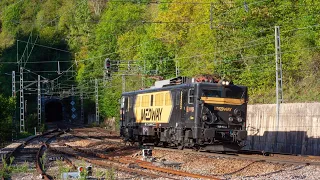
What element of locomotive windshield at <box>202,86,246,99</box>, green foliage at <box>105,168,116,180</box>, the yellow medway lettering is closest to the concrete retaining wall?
locomotive windshield at <box>202,86,246,99</box>

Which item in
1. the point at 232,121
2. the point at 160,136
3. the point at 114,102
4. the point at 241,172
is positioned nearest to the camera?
the point at 241,172

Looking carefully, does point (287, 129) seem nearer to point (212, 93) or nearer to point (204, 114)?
point (212, 93)


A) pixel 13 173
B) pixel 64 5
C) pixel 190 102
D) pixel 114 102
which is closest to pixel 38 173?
pixel 13 173

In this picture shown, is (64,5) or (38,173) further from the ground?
(64,5)

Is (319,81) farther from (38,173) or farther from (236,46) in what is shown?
(38,173)

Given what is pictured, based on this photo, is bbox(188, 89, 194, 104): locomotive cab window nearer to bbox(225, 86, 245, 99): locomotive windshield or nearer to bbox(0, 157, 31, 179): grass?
bbox(225, 86, 245, 99): locomotive windshield

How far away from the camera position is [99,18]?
10306 cm

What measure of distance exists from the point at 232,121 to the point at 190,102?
194 cm

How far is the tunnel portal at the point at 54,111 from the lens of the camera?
342 feet

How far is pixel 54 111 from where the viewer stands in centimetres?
10569

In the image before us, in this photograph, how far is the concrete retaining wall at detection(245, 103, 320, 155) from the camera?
25.6 metres

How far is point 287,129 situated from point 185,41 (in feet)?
99.7

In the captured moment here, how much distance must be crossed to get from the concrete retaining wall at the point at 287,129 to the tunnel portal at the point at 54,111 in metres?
77.4

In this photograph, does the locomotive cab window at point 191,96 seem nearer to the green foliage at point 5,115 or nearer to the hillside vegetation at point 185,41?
the hillside vegetation at point 185,41
